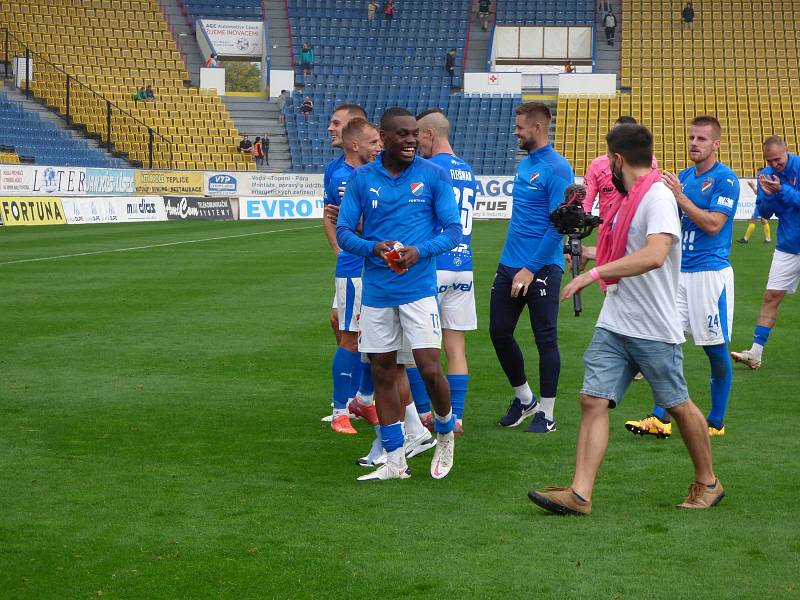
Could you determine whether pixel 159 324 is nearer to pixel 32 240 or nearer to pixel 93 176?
pixel 32 240

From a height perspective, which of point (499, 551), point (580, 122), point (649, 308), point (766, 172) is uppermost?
point (580, 122)

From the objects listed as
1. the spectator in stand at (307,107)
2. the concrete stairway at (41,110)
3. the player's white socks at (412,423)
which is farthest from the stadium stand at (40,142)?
the player's white socks at (412,423)

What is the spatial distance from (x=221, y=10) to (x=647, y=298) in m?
48.5

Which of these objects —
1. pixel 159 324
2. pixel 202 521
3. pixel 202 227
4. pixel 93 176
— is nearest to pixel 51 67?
pixel 93 176

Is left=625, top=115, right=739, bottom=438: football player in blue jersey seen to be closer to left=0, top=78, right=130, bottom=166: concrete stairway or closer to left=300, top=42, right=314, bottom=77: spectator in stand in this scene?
left=0, top=78, right=130, bottom=166: concrete stairway

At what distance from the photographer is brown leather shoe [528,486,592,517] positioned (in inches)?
233

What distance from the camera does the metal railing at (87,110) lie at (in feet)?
142

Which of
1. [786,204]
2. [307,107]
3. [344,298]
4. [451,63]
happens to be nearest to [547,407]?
[344,298]

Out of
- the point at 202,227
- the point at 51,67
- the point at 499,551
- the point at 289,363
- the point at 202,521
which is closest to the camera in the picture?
the point at 499,551

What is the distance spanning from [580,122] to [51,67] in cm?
2027

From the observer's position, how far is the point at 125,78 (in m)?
48.1

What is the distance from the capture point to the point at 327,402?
362 inches

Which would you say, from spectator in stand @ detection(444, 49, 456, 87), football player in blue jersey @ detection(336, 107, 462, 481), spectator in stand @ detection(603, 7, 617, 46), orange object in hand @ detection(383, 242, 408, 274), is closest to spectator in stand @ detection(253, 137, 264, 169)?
spectator in stand @ detection(444, 49, 456, 87)

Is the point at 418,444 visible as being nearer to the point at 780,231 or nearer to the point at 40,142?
the point at 780,231
